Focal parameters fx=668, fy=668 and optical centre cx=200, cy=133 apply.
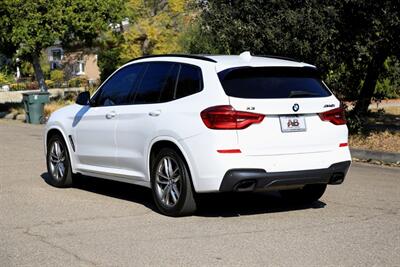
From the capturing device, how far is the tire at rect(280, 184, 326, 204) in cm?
820

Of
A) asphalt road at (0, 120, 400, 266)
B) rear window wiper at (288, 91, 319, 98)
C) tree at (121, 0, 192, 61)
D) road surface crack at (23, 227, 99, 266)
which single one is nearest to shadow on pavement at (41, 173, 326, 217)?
asphalt road at (0, 120, 400, 266)

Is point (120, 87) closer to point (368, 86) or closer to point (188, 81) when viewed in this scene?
point (188, 81)

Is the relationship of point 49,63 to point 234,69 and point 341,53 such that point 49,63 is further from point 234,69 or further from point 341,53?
point 234,69

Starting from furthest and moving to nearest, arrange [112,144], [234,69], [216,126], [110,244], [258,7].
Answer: [258,7] < [112,144] < [234,69] < [216,126] < [110,244]

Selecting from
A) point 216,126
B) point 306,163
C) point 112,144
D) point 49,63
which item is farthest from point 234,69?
point 49,63

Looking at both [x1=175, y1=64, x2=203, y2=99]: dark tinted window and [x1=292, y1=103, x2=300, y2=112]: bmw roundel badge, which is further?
[x1=175, y1=64, x2=203, y2=99]: dark tinted window

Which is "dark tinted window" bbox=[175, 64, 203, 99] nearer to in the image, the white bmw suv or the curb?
the white bmw suv

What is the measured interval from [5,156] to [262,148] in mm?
7874

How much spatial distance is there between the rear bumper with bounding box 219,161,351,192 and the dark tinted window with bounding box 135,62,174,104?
1.47m

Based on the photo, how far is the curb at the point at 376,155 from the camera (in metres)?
11.9

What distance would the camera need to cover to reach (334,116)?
745 cm

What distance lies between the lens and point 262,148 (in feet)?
22.7

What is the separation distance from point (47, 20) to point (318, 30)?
1606cm

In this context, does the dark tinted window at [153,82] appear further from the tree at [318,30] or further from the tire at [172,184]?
the tree at [318,30]
